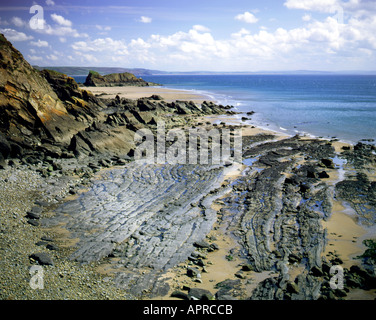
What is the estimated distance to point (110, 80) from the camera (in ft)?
393

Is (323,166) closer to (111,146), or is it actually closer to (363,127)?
(111,146)

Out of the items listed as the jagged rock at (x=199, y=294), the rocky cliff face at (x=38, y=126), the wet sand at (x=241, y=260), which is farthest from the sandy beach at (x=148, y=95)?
the jagged rock at (x=199, y=294)

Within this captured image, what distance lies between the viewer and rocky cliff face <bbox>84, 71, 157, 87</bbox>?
11016cm

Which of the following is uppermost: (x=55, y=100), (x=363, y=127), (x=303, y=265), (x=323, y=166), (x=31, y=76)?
(x=31, y=76)

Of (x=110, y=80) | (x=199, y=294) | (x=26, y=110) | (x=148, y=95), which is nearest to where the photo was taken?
(x=199, y=294)

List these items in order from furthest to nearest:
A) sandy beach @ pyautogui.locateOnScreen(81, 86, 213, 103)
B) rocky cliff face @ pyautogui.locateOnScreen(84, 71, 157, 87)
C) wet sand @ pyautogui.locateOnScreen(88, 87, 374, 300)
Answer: rocky cliff face @ pyautogui.locateOnScreen(84, 71, 157, 87)
sandy beach @ pyautogui.locateOnScreen(81, 86, 213, 103)
wet sand @ pyautogui.locateOnScreen(88, 87, 374, 300)

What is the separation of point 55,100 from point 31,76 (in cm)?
324

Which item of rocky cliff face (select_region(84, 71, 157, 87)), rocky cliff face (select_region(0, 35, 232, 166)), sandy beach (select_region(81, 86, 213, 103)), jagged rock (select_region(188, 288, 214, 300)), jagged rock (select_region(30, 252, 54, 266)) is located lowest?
jagged rock (select_region(188, 288, 214, 300))

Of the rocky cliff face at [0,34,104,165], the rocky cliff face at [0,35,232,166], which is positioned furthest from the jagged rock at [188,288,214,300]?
the rocky cliff face at [0,34,104,165]

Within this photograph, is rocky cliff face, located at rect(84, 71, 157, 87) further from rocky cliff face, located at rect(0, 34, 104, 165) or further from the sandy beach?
rocky cliff face, located at rect(0, 34, 104, 165)

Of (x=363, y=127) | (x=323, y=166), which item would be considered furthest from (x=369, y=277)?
(x=363, y=127)

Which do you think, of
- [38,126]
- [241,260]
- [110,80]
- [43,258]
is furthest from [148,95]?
[43,258]

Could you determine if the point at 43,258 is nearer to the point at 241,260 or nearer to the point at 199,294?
the point at 199,294

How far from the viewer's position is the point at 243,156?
2845cm
